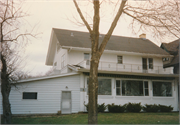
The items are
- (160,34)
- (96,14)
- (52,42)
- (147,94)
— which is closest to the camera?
(96,14)

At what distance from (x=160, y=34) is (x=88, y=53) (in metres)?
11.1

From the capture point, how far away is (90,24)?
10.2 m

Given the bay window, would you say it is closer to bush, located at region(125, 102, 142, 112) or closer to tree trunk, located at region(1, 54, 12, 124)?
bush, located at region(125, 102, 142, 112)

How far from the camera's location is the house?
16141 millimetres

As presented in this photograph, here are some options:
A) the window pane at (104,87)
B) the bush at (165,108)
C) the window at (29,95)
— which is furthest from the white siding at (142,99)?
the window at (29,95)

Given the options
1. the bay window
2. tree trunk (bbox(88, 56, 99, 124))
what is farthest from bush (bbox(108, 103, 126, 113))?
tree trunk (bbox(88, 56, 99, 124))

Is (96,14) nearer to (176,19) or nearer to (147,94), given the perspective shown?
(176,19)

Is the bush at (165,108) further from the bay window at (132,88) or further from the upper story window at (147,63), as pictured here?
the upper story window at (147,63)

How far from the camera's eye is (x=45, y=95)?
1639cm

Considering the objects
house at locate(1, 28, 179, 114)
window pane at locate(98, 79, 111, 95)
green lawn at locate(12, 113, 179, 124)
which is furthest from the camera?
window pane at locate(98, 79, 111, 95)

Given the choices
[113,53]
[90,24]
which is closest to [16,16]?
[90,24]

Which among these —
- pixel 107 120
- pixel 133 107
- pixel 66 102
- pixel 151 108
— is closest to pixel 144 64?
pixel 151 108

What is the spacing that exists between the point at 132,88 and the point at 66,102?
713 cm

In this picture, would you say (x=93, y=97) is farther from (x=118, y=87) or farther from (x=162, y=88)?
(x=162, y=88)
